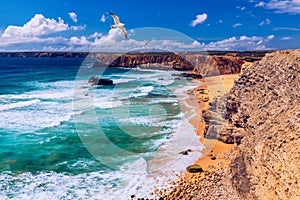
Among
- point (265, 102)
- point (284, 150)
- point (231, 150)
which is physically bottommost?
point (231, 150)

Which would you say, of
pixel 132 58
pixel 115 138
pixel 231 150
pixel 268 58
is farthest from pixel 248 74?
pixel 132 58

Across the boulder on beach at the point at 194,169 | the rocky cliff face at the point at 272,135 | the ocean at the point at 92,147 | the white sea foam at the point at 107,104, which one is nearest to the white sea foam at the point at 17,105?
the ocean at the point at 92,147

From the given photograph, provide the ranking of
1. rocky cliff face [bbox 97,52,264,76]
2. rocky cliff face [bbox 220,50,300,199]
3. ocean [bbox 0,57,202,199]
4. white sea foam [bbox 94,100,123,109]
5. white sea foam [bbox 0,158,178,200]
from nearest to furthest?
rocky cliff face [bbox 220,50,300,199] → white sea foam [bbox 0,158,178,200] → ocean [bbox 0,57,202,199] → white sea foam [bbox 94,100,123,109] → rocky cliff face [bbox 97,52,264,76]

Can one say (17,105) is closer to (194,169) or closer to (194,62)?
(194,169)

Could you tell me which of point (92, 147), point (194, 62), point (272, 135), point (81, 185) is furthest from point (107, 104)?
point (194, 62)

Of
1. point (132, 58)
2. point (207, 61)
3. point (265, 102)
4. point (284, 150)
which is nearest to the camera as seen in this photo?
point (284, 150)

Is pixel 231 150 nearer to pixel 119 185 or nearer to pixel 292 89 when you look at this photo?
pixel 119 185

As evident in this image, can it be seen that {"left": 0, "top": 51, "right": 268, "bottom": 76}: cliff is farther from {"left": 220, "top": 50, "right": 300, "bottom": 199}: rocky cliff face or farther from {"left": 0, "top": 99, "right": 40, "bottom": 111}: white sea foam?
{"left": 220, "top": 50, "right": 300, "bottom": 199}: rocky cliff face

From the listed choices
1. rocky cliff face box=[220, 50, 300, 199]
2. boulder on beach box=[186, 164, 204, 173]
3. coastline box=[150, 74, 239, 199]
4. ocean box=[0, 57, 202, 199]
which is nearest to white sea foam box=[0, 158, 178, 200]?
ocean box=[0, 57, 202, 199]
